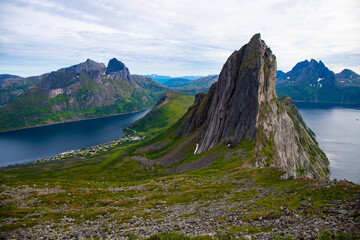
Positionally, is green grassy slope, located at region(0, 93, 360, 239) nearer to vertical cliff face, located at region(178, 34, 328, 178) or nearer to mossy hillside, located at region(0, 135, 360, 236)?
mossy hillside, located at region(0, 135, 360, 236)

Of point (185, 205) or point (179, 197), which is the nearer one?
point (185, 205)

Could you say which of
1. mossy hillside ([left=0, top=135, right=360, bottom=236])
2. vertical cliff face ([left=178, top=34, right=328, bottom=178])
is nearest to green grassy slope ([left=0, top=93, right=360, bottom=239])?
mossy hillside ([left=0, top=135, right=360, bottom=236])

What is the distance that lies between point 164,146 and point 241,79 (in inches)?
3271

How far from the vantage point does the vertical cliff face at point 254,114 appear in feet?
320

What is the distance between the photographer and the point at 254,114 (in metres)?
103

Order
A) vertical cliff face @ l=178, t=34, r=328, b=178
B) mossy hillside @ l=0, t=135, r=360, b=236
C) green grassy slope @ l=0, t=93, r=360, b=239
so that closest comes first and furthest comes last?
1. green grassy slope @ l=0, t=93, r=360, b=239
2. mossy hillside @ l=0, t=135, r=360, b=236
3. vertical cliff face @ l=178, t=34, r=328, b=178

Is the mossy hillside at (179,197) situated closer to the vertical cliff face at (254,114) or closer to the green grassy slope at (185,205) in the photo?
the green grassy slope at (185,205)

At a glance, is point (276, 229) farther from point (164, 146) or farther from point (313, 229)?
point (164, 146)

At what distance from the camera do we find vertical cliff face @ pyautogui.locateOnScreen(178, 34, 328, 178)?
97.6m

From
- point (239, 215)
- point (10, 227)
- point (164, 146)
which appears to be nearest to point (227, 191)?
point (239, 215)

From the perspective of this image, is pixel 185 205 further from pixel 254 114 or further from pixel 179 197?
pixel 254 114

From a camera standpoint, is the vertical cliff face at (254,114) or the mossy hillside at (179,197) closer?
the mossy hillside at (179,197)

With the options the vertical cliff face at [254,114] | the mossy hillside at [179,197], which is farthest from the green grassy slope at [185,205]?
the vertical cliff face at [254,114]

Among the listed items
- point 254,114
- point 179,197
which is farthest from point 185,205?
point 254,114
